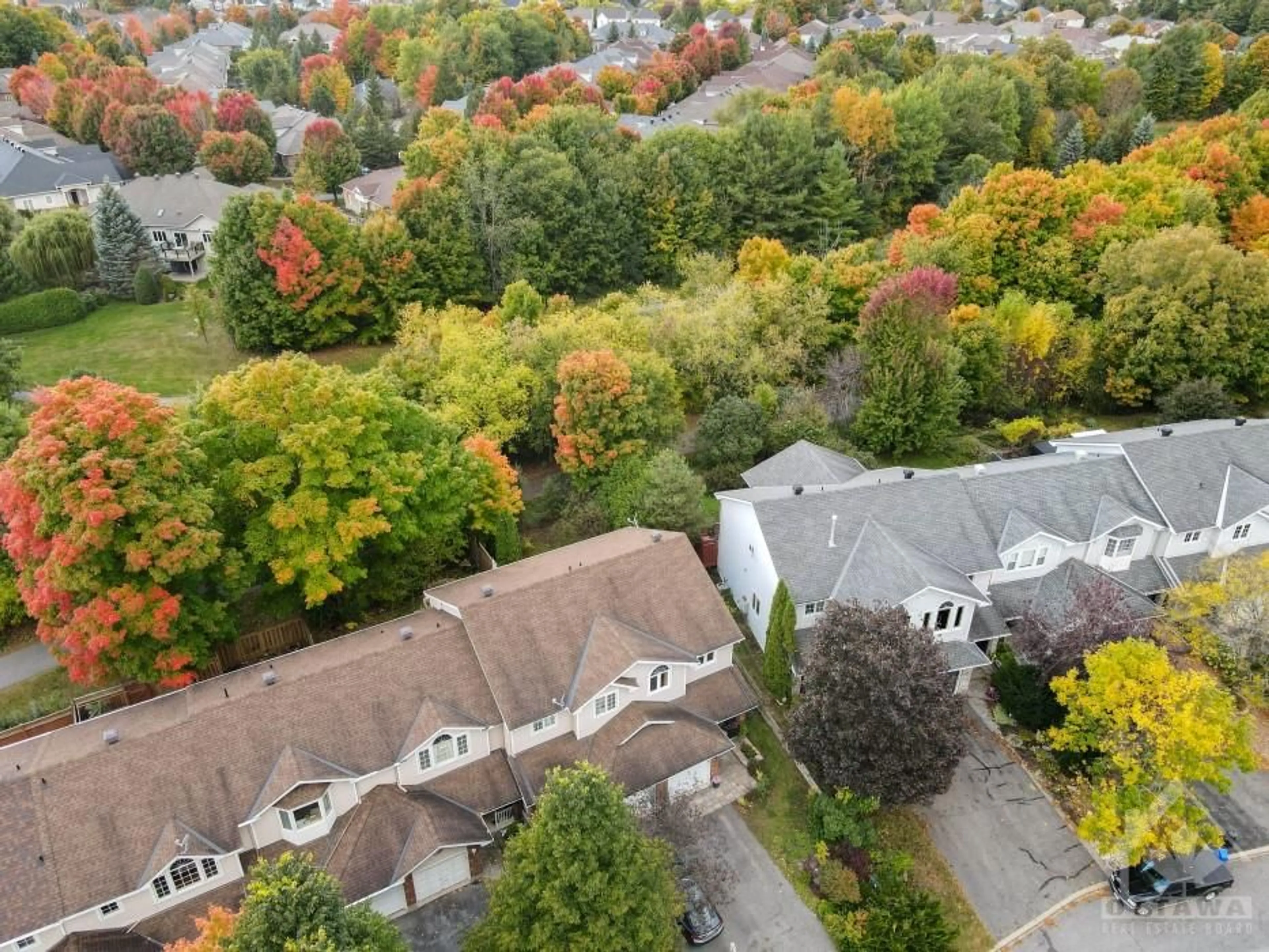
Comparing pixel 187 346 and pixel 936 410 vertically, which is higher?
pixel 936 410

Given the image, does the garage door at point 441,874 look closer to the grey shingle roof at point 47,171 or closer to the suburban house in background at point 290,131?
the suburban house in background at point 290,131

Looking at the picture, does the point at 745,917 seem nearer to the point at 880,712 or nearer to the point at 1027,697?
the point at 880,712

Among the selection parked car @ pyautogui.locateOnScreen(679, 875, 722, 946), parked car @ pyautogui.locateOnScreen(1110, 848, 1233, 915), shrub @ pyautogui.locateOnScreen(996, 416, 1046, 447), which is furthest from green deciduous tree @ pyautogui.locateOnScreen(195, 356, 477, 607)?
shrub @ pyautogui.locateOnScreen(996, 416, 1046, 447)

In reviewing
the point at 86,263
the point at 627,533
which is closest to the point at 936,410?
the point at 627,533

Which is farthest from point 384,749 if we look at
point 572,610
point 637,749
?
point 637,749

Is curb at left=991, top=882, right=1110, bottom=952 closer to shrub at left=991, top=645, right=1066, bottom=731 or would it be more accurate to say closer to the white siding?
shrub at left=991, top=645, right=1066, bottom=731

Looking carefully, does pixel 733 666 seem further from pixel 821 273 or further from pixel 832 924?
pixel 821 273

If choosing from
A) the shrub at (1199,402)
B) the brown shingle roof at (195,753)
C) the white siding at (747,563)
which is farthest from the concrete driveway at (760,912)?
the shrub at (1199,402)
